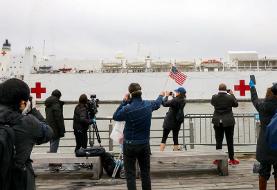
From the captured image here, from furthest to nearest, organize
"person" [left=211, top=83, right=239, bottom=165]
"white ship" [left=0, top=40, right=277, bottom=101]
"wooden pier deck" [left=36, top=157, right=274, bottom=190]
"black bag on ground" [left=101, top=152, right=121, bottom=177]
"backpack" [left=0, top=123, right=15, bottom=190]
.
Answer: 1. "white ship" [left=0, top=40, right=277, bottom=101]
2. "person" [left=211, top=83, right=239, bottom=165]
3. "black bag on ground" [left=101, top=152, right=121, bottom=177]
4. "wooden pier deck" [left=36, top=157, right=274, bottom=190]
5. "backpack" [left=0, top=123, right=15, bottom=190]

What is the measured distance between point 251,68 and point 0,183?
41443mm

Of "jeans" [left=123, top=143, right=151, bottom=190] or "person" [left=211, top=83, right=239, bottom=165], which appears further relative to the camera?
"person" [left=211, top=83, right=239, bottom=165]

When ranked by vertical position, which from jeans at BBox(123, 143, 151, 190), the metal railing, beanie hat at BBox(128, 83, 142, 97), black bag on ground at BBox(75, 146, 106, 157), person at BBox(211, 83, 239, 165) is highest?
beanie hat at BBox(128, 83, 142, 97)

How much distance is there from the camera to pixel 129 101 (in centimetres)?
363

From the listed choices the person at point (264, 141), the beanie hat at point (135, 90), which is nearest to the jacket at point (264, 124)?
the person at point (264, 141)

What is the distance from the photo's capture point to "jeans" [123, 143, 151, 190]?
3.50m

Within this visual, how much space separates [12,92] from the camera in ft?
6.77

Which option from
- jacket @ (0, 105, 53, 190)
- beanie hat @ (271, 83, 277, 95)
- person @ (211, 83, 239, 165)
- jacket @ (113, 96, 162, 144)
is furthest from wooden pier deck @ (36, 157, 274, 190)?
jacket @ (0, 105, 53, 190)

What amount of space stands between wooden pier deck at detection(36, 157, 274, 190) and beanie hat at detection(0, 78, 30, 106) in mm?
2587

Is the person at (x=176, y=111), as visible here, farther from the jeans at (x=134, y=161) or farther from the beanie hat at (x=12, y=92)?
the beanie hat at (x=12, y=92)

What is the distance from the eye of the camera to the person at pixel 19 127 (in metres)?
2.01

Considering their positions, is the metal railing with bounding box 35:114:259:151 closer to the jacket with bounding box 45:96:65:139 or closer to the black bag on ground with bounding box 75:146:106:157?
the jacket with bounding box 45:96:65:139

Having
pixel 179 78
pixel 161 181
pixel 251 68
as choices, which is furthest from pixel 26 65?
pixel 161 181

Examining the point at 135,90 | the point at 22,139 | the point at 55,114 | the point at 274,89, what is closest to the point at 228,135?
the point at 274,89
